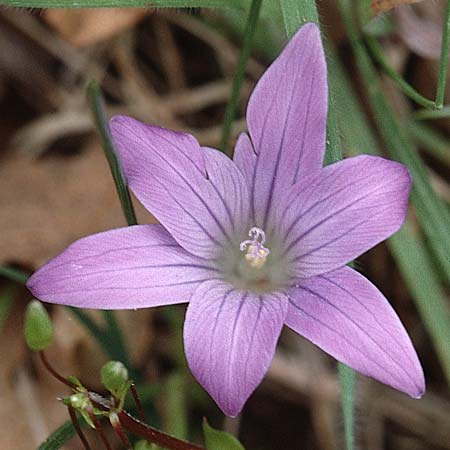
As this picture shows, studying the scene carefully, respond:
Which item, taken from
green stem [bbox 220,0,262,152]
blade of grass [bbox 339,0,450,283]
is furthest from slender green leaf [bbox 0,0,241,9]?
blade of grass [bbox 339,0,450,283]

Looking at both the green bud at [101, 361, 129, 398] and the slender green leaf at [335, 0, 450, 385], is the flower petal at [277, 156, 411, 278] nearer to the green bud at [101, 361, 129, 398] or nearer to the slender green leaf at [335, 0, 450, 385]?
the green bud at [101, 361, 129, 398]

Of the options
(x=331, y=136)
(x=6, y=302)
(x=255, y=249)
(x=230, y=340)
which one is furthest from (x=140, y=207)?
(x=230, y=340)

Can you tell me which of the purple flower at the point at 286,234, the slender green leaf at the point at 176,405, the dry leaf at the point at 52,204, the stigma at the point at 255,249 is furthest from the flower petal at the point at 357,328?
the dry leaf at the point at 52,204

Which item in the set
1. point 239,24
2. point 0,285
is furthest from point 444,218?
point 0,285

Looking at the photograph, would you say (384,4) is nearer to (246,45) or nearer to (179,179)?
(246,45)

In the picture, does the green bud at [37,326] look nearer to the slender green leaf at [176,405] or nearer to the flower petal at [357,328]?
the flower petal at [357,328]

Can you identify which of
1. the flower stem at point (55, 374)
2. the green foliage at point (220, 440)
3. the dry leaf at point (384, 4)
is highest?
the dry leaf at point (384, 4)

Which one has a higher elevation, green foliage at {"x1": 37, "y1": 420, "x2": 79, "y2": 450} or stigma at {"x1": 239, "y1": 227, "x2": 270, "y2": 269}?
stigma at {"x1": 239, "y1": 227, "x2": 270, "y2": 269}
